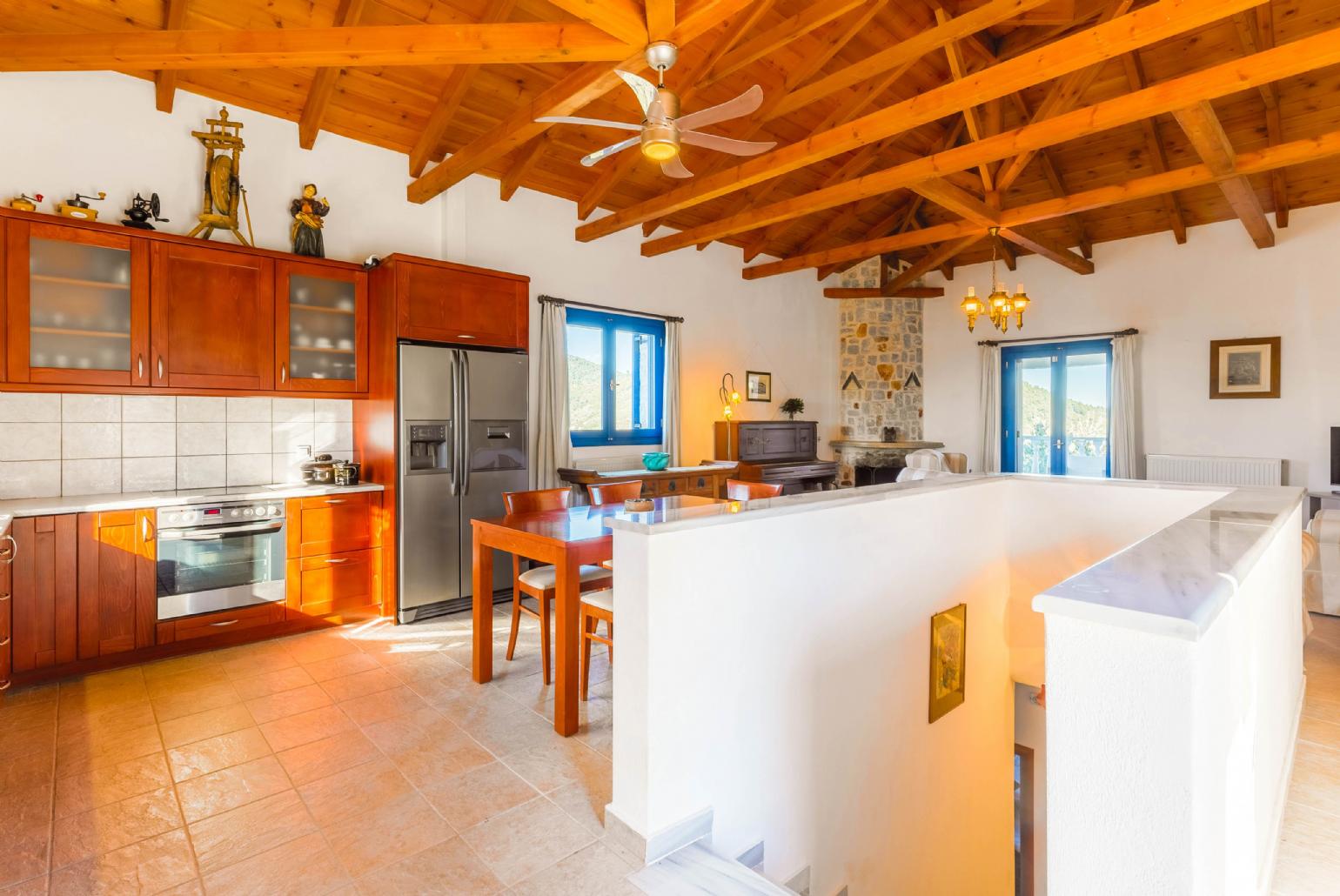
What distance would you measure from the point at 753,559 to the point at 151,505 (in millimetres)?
3175

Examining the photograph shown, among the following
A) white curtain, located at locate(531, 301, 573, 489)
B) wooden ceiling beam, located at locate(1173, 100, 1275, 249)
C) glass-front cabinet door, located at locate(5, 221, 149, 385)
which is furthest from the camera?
white curtain, located at locate(531, 301, 573, 489)

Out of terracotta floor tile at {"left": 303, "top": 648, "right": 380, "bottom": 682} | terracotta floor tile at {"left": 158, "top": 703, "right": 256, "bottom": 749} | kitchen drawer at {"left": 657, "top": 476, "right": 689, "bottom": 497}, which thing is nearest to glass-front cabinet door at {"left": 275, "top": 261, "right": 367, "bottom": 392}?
terracotta floor tile at {"left": 303, "top": 648, "right": 380, "bottom": 682}

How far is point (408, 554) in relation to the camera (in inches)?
160

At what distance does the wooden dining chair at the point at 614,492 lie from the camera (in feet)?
12.9

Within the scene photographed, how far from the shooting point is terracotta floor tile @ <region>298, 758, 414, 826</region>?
2.12 meters

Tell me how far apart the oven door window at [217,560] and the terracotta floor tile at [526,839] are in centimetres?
243

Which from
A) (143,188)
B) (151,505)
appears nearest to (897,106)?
(143,188)

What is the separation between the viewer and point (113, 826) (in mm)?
2025

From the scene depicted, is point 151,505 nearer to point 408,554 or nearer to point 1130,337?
point 408,554

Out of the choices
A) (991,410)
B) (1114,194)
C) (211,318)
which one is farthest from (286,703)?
(991,410)

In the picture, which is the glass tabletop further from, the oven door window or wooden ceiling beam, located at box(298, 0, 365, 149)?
wooden ceiling beam, located at box(298, 0, 365, 149)

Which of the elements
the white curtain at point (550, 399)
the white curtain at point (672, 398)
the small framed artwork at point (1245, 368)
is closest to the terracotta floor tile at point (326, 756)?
the white curtain at point (550, 399)

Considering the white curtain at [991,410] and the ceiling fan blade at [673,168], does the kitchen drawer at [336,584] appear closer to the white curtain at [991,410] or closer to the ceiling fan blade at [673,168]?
the ceiling fan blade at [673,168]

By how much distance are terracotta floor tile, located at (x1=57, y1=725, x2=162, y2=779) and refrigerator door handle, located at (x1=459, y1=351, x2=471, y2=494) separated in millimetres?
2058
